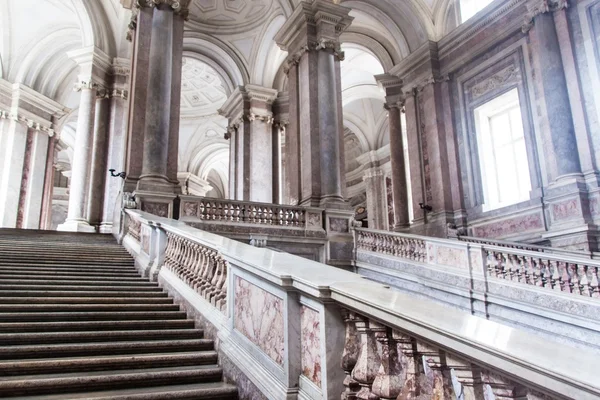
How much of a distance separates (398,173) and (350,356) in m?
14.7

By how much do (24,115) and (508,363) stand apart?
20.1 metres

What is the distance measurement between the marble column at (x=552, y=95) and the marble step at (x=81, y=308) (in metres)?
9.64

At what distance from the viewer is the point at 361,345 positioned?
2.16 meters

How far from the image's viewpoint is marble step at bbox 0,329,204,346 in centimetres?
371

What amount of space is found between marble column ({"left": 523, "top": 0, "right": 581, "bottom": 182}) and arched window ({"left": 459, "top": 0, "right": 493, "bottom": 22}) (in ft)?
7.74

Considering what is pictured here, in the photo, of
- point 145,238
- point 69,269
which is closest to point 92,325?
point 69,269

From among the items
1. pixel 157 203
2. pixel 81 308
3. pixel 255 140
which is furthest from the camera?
pixel 255 140

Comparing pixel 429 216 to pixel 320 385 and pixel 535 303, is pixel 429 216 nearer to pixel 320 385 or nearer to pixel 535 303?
pixel 535 303

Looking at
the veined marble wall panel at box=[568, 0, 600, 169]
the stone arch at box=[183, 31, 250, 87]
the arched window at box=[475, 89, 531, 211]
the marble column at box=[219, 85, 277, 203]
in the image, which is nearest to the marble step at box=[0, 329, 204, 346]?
the veined marble wall panel at box=[568, 0, 600, 169]

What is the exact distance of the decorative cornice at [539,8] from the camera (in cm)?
1132

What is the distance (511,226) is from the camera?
1212 centimetres

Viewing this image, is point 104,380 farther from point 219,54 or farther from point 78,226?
point 219,54

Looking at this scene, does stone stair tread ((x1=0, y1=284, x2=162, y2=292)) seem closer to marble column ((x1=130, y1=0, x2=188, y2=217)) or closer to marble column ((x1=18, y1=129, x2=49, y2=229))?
marble column ((x1=130, y1=0, x2=188, y2=217))

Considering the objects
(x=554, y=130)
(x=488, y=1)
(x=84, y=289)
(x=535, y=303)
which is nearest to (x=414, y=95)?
(x=488, y=1)
